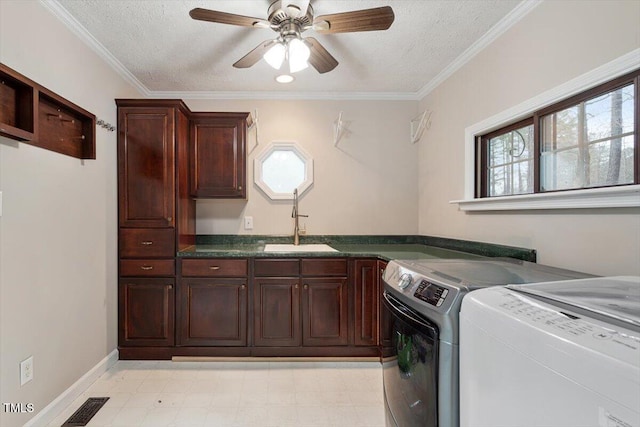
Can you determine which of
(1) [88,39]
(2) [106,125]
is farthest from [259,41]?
(2) [106,125]

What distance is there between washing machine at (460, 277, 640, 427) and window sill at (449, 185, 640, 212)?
47 cm

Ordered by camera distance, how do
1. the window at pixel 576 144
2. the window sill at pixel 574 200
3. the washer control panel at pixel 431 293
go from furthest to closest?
the window at pixel 576 144
the window sill at pixel 574 200
the washer control panel at pixel 431 293

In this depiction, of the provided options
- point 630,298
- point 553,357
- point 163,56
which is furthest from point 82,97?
point 630,298

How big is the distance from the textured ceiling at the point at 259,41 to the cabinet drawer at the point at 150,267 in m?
1.59

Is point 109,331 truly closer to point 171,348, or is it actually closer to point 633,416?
point 171,348

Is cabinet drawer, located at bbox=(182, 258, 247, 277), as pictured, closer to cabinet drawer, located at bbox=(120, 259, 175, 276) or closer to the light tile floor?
cabinet drawer, located at bbox=(120, 259, 175, 276)

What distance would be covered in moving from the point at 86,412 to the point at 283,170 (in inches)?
90.9

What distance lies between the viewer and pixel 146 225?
249cm

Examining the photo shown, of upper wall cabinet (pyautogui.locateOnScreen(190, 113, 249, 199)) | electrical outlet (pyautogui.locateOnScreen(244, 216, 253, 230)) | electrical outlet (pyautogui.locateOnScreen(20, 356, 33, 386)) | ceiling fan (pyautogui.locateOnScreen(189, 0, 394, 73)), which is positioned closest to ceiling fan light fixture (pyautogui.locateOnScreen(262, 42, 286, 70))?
ceiling fan (pyautogui.locateOnScreen(189, 0, 394, 73))

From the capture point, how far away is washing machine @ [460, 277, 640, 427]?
19.1 inches

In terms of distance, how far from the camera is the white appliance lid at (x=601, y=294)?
2.19 feet

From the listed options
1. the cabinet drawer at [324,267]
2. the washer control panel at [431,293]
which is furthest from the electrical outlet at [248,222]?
the washer control panel at [431,293]

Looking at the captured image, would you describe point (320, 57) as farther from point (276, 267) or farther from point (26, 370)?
point (26, 370)

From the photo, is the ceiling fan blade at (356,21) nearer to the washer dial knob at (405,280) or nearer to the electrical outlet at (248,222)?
the washer dial knob at (405,280)
